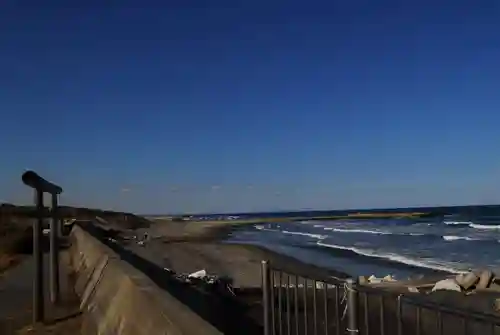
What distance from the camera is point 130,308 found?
523cm

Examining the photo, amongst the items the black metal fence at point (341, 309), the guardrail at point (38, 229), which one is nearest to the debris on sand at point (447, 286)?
the black metal fence at point (341, 309)

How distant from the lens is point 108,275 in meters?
6.97

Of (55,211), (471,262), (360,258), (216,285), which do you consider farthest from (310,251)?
(55,211)

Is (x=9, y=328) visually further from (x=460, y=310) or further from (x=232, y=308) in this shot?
(x=460, y=310)

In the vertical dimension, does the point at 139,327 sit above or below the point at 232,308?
above

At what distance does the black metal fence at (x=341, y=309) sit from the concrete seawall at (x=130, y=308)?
0.59m

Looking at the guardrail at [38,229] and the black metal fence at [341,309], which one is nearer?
the black metal fence at [341,309]

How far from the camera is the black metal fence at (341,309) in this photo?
272cm

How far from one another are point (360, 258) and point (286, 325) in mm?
25026

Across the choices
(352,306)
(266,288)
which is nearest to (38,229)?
(266,288)

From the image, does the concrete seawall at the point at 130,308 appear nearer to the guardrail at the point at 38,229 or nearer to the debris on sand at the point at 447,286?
the guardrail at the point at 38,229

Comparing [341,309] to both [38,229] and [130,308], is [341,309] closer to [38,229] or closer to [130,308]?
[130,308]

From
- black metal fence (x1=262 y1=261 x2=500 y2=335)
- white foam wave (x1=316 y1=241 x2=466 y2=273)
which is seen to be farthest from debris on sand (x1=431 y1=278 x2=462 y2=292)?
black metal fence (x1=262 y1=261 x2=500 y2=335)

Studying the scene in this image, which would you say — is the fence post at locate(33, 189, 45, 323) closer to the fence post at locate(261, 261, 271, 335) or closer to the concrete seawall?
the concrete seawall
